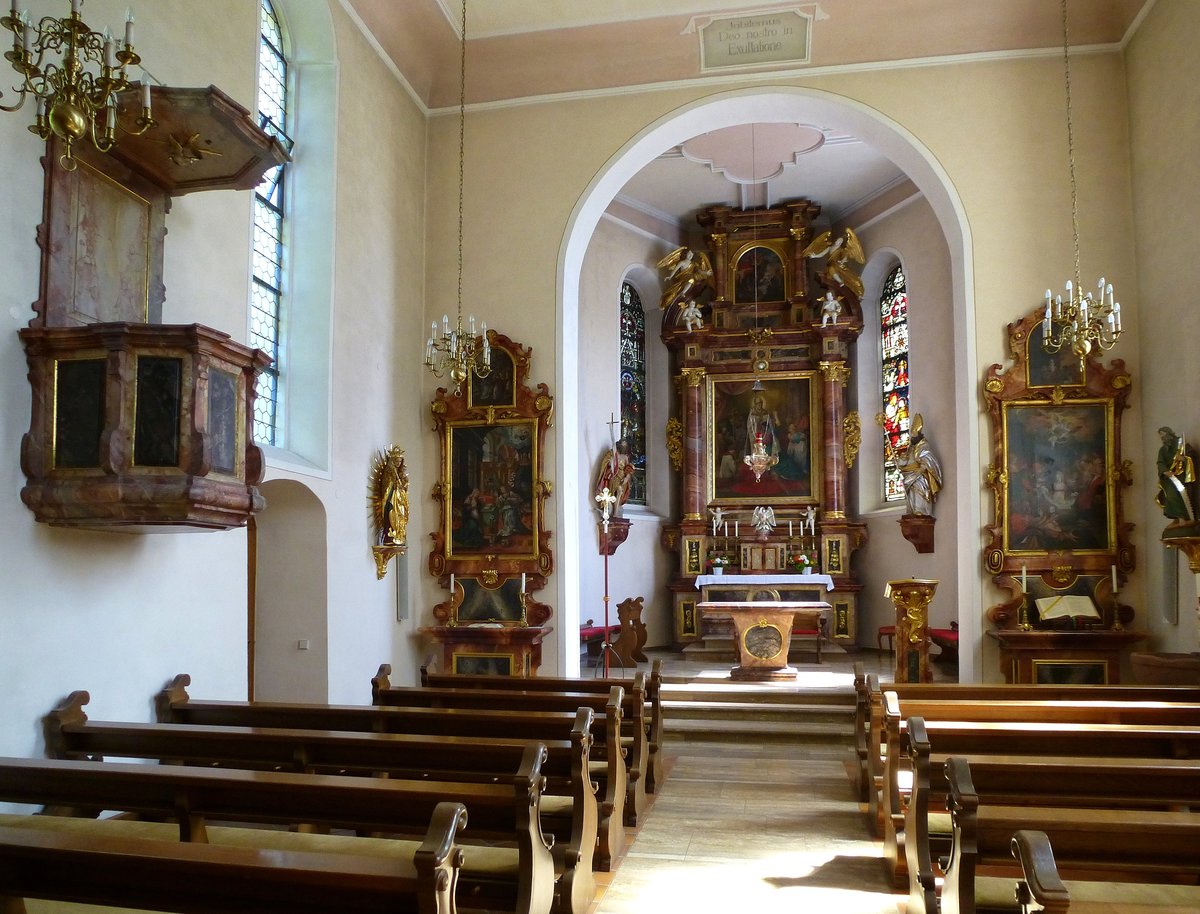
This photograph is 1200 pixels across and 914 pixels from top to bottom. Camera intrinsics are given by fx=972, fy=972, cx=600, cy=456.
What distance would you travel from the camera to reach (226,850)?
274 cm

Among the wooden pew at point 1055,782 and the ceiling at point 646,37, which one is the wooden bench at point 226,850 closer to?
the wooden pew at point 1055,782

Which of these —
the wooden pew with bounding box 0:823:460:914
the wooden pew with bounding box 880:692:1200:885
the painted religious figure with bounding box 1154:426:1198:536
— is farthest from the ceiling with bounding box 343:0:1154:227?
the wooden pew with bounding box 0:823:460:914

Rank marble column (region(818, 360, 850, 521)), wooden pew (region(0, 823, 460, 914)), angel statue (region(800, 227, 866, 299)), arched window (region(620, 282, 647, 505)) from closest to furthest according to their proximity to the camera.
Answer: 1. wooden pew (region(0, 823, 460, 914))
2. angel statue (region(800, 227, 866, 299))
3. marble column (region(818, 360, 850, 521))
4. arched window (region(620, 282, 647, 505))

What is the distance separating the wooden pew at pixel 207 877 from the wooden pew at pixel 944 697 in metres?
3.82

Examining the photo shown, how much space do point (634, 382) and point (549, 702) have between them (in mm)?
9953

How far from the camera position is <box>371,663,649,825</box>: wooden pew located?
5891 millimetres

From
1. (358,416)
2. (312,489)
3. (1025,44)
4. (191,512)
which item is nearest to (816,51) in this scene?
(1025,44)

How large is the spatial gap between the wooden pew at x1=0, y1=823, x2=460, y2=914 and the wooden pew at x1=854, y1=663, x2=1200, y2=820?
382cm

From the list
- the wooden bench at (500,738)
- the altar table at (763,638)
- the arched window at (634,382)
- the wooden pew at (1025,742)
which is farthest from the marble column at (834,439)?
the wooden bench at (500,738)

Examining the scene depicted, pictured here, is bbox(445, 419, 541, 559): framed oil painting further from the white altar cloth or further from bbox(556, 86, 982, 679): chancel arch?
the white altar cloth

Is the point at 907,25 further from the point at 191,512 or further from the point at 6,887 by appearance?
the point at 6,887

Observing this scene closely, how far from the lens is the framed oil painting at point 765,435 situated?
49.4 feet

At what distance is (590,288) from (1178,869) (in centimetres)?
1162

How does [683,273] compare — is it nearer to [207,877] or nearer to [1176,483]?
[1176,483]
